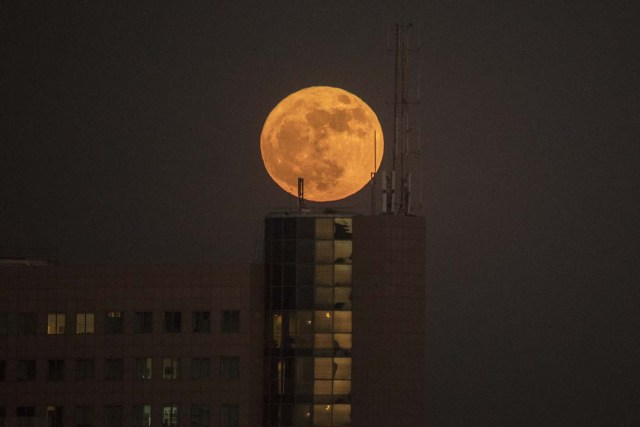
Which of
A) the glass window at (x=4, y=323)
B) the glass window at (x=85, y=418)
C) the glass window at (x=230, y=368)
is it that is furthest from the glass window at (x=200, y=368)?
Answer: the glass window at (x=4, y=323)

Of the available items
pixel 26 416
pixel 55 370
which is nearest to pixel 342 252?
pixel 55 370

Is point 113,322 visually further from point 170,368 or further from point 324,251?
point 324,251

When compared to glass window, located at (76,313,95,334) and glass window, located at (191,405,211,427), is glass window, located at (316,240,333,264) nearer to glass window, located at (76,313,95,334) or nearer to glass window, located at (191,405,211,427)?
glass window, located at (191,405,211,427)

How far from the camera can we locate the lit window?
408ft

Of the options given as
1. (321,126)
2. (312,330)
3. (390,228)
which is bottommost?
(312,330)

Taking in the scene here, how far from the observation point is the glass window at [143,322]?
124 metres

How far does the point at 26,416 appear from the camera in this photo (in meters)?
123

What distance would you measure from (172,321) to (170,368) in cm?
390

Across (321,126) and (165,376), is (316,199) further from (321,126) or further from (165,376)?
(165,376)

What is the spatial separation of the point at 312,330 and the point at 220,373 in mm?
→ 8429

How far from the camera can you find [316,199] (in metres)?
125

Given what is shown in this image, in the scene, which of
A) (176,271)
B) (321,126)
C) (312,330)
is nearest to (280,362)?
(312,330)

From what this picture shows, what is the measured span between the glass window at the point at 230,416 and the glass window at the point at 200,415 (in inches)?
51.6

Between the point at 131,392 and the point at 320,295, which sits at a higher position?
the point at 320,295
